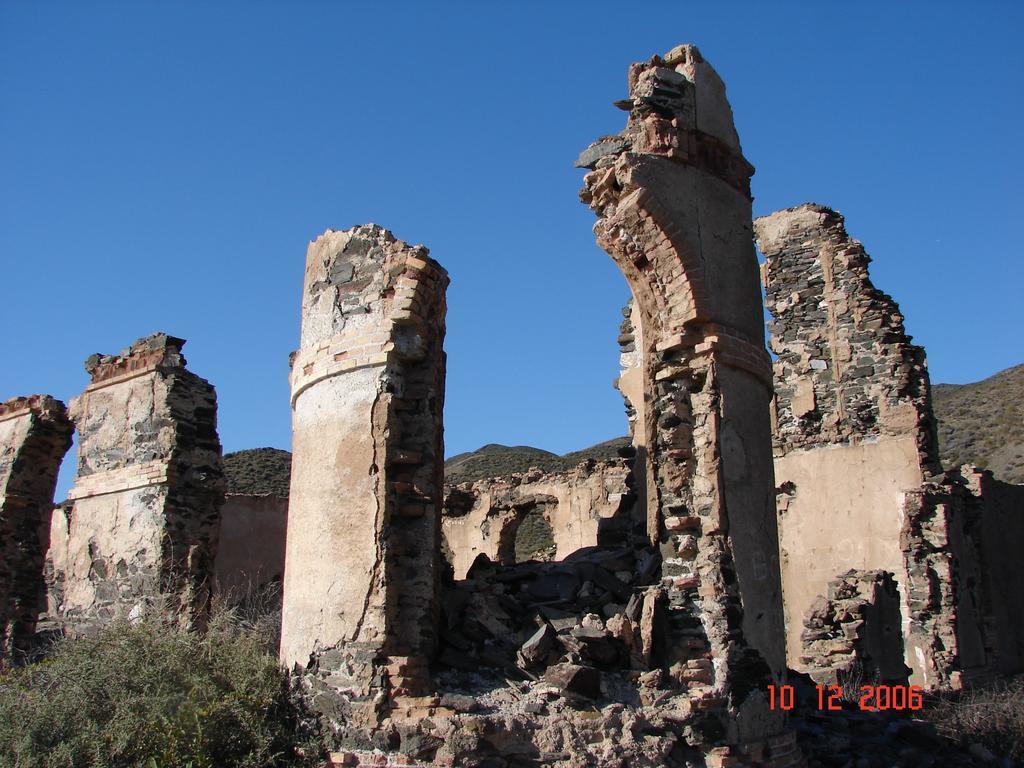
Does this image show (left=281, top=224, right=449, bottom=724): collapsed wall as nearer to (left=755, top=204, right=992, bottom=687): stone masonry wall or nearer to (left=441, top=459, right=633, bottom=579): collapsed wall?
(left=755, top=204, right=992, bottom=687): stone masonry wall

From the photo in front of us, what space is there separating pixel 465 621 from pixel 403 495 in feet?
3.41

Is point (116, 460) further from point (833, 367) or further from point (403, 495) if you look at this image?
point (833, 367)

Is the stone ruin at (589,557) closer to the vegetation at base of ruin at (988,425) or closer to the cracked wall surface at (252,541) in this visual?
the cracked wall surface at (252,541)

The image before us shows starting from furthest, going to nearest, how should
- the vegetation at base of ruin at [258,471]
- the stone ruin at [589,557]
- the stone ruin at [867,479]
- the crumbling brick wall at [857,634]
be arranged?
1. the vegetation at base of ruin at [258,471]
2. the stone ruin at [867,479]
3. the crumbling brick wall at [857,634]
4. the stone ruin at [589,557]

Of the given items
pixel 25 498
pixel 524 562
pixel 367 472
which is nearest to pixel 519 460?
pixel 25 498

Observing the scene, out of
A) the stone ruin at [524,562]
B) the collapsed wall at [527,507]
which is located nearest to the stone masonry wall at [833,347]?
the stone ruin at [524,562]

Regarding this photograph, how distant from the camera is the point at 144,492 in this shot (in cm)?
→ 934

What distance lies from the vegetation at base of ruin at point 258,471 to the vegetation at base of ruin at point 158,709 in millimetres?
17855

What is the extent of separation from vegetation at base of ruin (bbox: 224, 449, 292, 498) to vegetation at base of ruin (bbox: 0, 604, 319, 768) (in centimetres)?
1786

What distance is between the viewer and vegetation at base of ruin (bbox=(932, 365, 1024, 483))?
24.7 m

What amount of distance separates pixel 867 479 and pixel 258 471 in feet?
63.8

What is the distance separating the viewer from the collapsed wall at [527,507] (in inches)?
670

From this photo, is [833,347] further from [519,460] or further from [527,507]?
[519,460]

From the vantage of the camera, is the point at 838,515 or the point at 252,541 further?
the point at 252,541
